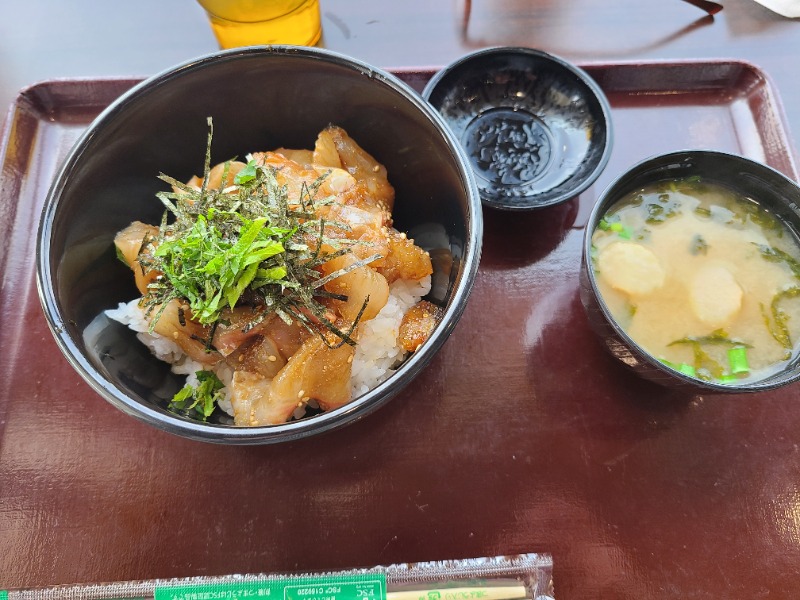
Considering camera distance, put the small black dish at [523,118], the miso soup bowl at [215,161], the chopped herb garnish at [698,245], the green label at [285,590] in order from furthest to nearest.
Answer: the small black dish at [523,118]
the chopped herb garnish at [698,245]
the green label at [285,590]
the miso soup bowl at [215,161]

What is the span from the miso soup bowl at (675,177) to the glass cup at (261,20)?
4.43 feet

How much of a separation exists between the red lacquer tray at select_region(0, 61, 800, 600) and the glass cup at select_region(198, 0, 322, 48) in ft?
3.91

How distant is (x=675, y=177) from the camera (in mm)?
1858

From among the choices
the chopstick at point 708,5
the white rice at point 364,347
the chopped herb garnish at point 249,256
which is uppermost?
the chopstick at point 708,5

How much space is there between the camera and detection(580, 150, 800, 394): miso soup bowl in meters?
1.50

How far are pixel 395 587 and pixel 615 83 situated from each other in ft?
6.42

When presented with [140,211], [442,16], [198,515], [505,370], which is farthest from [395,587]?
[442,16]

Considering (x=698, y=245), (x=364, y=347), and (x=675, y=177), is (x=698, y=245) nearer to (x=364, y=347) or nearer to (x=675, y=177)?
(x=675, y=177)

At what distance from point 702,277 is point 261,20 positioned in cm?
178

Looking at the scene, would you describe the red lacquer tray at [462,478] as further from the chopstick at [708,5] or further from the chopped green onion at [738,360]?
the chopstick at [708,5]

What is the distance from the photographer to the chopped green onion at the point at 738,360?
165cm

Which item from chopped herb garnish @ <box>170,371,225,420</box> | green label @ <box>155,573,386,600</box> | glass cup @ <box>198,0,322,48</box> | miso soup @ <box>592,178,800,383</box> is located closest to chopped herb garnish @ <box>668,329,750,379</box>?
miso soup @ <box>592,178,800,383</box>

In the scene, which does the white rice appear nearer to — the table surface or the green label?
the table surface

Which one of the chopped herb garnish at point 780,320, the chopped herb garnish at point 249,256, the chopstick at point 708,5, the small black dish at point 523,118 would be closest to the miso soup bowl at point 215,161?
the chopped herb garnish at point 249,256
